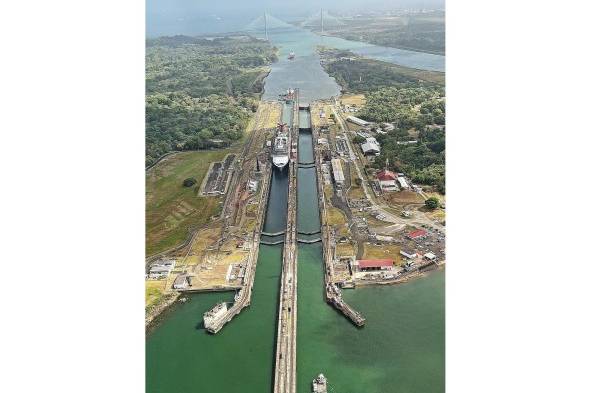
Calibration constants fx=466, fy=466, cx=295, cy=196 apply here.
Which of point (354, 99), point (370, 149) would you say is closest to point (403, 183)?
point (370, 149)

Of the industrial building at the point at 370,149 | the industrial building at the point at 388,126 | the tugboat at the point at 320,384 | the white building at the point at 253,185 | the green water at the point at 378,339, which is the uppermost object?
the industrial building at the point at 388,126

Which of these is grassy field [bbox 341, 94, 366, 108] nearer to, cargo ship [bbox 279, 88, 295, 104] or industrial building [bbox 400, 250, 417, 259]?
cargo ship [bbox 279, 88, 295, 104]

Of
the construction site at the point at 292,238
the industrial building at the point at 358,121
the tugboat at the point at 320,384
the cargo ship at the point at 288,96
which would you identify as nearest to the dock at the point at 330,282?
the construction site at the point at 292,238

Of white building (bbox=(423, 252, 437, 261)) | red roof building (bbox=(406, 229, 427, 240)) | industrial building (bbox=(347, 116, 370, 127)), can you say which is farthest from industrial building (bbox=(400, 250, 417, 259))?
industrial building (bbox=(347, 116, 370, 127))

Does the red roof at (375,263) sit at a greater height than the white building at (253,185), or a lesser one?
lesser

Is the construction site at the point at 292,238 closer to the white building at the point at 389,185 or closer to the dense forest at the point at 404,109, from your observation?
the white building at the point at 389,185
